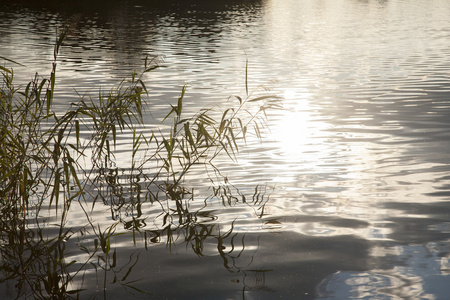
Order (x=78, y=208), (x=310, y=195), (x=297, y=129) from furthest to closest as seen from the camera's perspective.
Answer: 1. (x=297, y=129)
2. (x=310, y=195)
3. (x=78, y=208)

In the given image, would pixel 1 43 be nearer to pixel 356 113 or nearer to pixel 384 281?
pixel 356 113

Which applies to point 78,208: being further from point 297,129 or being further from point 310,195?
point 297,129

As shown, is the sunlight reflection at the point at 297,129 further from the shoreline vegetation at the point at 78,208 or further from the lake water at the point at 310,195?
the shoreline vegetation at the point at 78,208

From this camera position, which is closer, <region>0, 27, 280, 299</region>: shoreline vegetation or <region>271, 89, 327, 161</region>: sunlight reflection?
<region>0, 27, 280, 299</region>: shoreline vegetation

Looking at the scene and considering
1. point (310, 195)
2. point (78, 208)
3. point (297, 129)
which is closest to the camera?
point (78, 208)

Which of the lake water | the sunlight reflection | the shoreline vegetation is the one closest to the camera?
Result: the lake water

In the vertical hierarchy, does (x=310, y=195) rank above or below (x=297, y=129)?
above

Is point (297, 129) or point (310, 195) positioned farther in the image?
point (297, 129)

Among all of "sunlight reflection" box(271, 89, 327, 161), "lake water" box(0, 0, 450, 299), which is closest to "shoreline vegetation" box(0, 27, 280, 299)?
"lake water" box(0, 0, 450, 299)

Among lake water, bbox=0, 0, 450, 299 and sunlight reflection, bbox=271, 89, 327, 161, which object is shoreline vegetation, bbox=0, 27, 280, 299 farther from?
sunlight reflection, bbox=271, 89, 327, 161

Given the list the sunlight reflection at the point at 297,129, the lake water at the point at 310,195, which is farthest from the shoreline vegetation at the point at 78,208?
the sunlight reflection at the point at 297,129

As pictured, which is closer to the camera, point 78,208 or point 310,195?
point 78,208

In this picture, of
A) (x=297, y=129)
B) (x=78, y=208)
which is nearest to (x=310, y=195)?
(x=78, y=208)

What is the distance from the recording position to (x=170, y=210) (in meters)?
7.32
